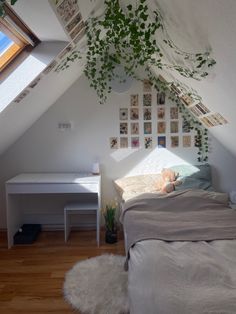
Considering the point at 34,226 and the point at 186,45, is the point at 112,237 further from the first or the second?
the point at 186,45

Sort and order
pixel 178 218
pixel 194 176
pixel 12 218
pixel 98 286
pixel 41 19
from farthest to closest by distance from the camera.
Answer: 1. pixel 194 176
2. pixel 12 218
3. pixel 178 218
4. pixel 98 286
5. pixel 41 19

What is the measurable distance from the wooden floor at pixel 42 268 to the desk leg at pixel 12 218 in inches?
5.3

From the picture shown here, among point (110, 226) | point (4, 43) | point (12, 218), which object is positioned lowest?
point (110, 226)

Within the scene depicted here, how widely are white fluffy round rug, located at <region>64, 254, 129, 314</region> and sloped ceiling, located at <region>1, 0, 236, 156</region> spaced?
169 cm

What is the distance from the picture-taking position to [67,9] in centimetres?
155

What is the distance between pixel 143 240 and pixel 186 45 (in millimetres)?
1362

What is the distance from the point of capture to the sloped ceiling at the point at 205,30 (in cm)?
119

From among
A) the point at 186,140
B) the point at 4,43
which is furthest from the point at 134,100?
the point at 4,43

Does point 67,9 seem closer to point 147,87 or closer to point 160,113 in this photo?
point 147,87

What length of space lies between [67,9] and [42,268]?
7.17 feet

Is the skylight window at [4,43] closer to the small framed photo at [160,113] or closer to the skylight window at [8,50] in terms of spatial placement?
the skylight window at [8,50]

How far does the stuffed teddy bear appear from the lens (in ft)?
9.66

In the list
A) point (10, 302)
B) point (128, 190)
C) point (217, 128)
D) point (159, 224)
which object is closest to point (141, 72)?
point (217, 128)

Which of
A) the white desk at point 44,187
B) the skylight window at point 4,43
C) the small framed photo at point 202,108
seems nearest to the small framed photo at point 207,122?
the small framed photo at point 202,108
